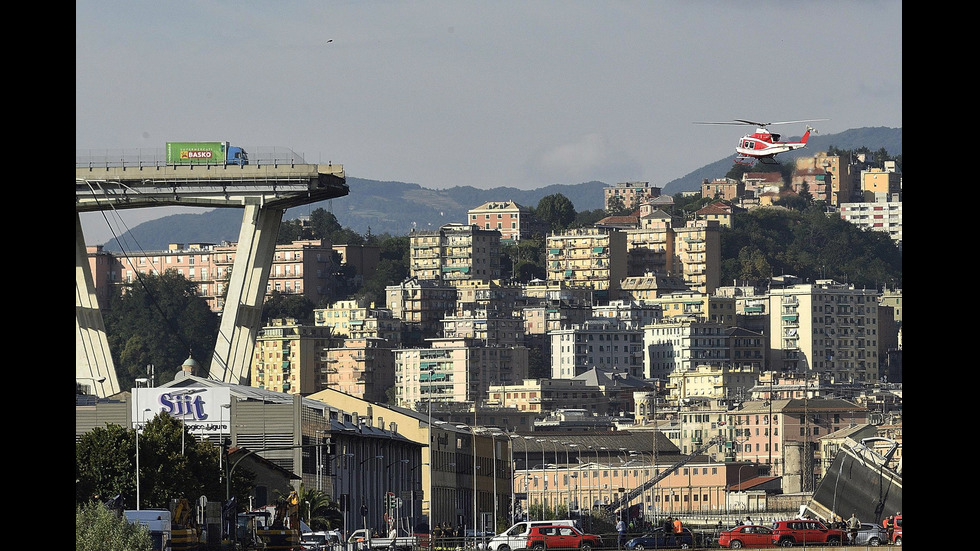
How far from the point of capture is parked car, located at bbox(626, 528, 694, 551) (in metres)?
46.0

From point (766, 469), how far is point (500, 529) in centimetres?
6858

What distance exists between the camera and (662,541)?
49.9 metres

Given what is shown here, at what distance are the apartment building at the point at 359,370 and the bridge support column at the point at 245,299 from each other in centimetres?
10347

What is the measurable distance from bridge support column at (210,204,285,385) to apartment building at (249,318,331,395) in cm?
10639

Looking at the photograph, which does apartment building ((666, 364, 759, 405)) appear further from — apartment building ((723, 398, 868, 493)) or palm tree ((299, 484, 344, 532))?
palm tree ((299, 484, 344, 532))

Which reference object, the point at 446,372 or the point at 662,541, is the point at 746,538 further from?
the point at 446,372

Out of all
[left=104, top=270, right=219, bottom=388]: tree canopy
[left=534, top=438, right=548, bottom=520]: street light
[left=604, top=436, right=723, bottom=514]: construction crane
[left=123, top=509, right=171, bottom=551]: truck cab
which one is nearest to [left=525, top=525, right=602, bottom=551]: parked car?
[left=123, top=509, right=171, bottom=551]: truck cab

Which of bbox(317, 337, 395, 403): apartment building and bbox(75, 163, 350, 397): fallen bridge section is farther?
bbox(317, 337, 395, 403): apartment building

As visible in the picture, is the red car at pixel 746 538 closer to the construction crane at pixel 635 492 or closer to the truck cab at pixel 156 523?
the truck cab at pixel 156 523

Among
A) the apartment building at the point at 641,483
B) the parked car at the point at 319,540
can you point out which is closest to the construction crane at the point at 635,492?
the apartment building at the point at 641,483
